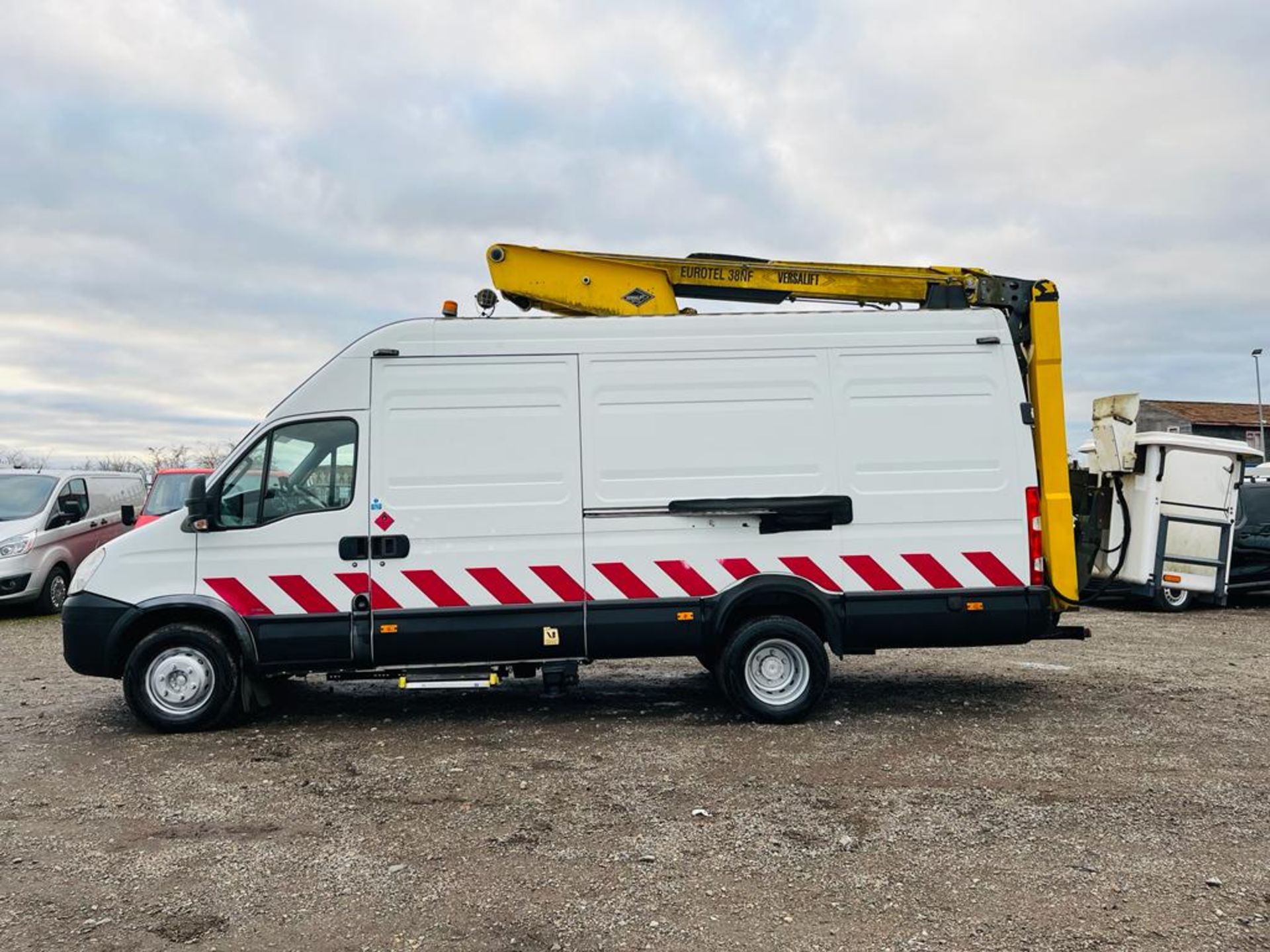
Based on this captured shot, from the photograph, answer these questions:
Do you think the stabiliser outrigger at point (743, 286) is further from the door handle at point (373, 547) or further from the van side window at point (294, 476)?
the door handle at point (373, 547)

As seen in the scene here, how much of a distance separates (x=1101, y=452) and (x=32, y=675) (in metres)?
9.32

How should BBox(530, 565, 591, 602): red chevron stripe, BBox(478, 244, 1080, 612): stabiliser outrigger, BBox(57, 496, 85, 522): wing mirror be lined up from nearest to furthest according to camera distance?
BBox(530, 565, 591, 602): red chevron stripe → BBox(478, 244, 1080, 612): stabiliser outrigger → BBox(57, 496, 85, 522): wing mirror

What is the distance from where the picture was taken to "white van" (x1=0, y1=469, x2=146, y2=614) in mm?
11719

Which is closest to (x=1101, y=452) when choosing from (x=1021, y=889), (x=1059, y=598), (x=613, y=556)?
(x=1059, y=598)

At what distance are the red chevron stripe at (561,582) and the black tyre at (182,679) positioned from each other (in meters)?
2.13

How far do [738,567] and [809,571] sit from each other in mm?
481

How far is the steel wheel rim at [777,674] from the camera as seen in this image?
248 inches

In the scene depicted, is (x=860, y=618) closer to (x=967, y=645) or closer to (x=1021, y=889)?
(x=967, y=645)

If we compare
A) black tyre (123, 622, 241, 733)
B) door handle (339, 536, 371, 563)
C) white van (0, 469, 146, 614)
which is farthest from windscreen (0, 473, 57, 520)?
door handle (339, 536, 371, 563)

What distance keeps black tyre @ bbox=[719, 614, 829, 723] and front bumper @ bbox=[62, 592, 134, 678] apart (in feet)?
13.0

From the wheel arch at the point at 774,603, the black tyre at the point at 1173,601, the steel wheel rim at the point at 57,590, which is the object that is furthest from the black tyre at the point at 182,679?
the black tyre at the point at 1173,601

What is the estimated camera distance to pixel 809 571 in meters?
6.23

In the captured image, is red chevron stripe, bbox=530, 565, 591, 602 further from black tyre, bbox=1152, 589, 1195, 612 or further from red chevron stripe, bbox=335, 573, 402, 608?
black tyre, bbox=1152, 589, 1195, 612

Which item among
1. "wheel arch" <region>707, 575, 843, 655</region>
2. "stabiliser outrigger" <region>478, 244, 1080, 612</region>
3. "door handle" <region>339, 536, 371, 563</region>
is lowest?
"wheel arch" <region>707, 575, 843, 655</region>
